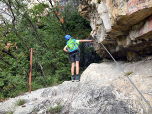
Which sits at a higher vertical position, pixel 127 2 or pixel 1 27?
pixel 1 27

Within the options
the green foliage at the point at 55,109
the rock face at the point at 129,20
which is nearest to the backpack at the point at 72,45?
the rock face at the point at 129,20

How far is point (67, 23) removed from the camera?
935 cm

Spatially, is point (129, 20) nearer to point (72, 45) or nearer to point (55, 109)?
point (72, 45)

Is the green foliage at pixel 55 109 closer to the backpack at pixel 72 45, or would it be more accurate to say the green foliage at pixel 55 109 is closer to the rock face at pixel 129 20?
the backpack at pixel 72 45

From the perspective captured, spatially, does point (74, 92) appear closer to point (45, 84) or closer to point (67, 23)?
point (45, 84)

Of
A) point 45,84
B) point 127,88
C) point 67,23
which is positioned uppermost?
point 67,23

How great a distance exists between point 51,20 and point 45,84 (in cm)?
490

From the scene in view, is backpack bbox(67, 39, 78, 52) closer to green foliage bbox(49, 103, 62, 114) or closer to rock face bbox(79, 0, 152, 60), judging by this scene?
rock face bbox(79, 0, 152, 60)

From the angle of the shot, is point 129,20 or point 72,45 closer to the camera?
point 129,20

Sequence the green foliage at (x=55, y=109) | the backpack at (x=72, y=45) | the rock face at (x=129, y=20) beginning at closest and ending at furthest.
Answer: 1. the rock face at (x=129, y=20)
2. the green foliage at (x=55, y=109)
3. the backpack at (x=72, y=45)

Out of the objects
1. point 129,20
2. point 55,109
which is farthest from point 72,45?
point 55,109

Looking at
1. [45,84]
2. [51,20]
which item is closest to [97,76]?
[45,84]

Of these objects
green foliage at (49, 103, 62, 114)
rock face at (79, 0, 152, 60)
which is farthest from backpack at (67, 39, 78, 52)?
green foliage at (49, 103, 62, 114)

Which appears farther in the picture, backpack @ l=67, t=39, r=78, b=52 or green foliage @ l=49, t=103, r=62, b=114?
backpack @ l=67, t=39, r=78, b=52
